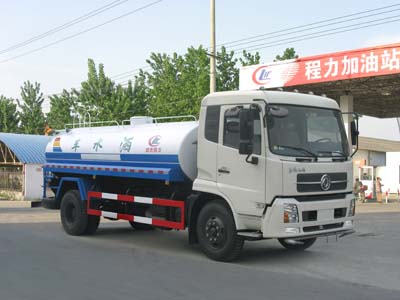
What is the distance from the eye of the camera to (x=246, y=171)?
30.0 feet

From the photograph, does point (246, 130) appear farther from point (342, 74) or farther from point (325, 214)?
point (342, 74)

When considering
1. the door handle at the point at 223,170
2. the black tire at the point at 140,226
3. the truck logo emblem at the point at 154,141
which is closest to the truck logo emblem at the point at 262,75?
the black tire at the point at 140,226

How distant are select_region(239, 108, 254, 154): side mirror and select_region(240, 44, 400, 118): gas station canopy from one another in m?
11.6

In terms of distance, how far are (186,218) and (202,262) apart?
1046 mm

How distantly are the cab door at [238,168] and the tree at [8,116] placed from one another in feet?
170

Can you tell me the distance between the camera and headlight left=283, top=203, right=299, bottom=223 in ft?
28.9

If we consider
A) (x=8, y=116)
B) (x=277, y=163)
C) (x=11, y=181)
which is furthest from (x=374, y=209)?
(x=8, y=116)

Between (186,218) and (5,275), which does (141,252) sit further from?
(5,275)

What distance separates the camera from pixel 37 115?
187 feet

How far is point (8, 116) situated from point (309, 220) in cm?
5368

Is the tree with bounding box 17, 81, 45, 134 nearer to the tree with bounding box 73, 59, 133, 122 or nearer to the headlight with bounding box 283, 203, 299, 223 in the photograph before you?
the tree with bounding box 73, 59, 133, 122

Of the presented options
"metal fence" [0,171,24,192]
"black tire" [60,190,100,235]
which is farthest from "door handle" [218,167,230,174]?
"metal fence" [0,171,24,192]

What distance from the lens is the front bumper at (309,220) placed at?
28.9 ft

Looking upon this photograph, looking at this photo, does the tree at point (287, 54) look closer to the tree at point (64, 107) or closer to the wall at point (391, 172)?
the wall at point (391, 172)
